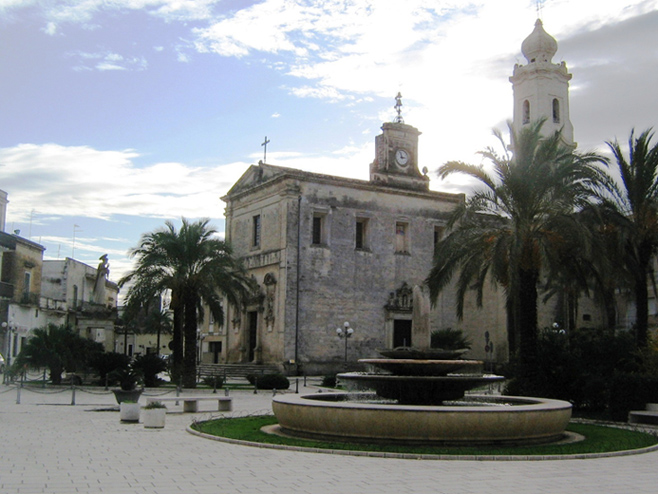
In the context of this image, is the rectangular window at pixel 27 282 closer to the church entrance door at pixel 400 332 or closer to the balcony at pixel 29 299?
the balcony at pixel 29 299

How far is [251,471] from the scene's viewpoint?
9703 mm

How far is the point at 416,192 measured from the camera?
1742 inches

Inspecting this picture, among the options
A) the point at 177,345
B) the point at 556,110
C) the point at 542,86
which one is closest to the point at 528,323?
the point at 177,345

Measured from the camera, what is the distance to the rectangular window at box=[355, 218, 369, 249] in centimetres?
4278

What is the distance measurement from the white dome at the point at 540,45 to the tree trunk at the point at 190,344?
105 ft

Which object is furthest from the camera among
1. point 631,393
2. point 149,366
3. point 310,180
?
point 310,180

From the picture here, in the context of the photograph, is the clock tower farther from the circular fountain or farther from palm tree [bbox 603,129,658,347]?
the circular fountain

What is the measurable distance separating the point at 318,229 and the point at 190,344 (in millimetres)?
13445

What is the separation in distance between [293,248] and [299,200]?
2601 mm

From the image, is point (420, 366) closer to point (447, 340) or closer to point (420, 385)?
point (420, 385)

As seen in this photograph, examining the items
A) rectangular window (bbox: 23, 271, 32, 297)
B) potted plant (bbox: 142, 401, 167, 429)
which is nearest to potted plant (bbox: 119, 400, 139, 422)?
potted plant (bbox: 142, 401, 167, 429)

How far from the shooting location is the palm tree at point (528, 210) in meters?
19.9

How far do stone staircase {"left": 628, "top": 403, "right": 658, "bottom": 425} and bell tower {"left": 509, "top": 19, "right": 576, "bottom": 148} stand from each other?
33.9m

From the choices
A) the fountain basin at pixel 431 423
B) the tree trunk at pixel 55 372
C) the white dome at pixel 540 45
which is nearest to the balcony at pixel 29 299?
the tree trunk at pixel 55 372
